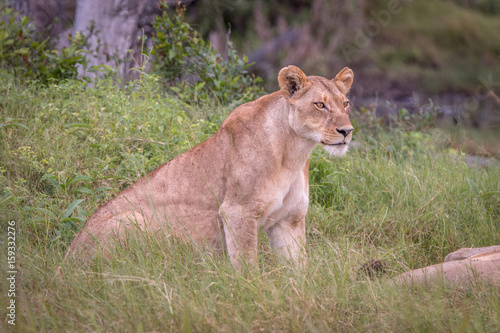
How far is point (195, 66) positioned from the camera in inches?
248

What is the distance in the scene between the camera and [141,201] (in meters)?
3.84

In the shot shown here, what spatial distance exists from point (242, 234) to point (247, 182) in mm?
325

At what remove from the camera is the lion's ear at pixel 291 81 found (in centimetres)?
353

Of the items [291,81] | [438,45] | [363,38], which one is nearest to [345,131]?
[291,81]

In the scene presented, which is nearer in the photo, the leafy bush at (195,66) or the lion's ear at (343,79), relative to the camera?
the lion's ear at (343,79)

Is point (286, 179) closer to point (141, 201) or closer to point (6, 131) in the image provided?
point (141, 201)

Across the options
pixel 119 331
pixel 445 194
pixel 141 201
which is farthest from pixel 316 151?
pixel 119 331

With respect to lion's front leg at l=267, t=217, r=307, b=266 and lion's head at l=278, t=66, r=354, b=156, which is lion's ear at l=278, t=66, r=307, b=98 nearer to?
lion's head at l=278, t=66, r=354, b=156

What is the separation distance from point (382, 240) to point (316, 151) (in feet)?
3.89

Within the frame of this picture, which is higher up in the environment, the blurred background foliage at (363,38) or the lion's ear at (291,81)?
the lion's ear at (291,81)

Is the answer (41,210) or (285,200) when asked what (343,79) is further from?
(41,210)

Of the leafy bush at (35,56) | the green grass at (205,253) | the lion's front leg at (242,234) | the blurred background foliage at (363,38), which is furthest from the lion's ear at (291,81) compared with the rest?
the blurred background foliage at (363,38)

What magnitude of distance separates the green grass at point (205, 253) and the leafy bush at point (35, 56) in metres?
0.35

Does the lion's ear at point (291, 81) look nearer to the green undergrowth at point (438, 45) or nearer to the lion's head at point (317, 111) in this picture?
the lion's head at point (317, 111)
